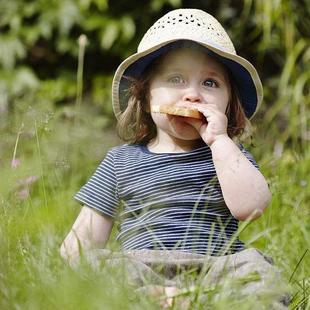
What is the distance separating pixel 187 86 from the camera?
2543 millimetres

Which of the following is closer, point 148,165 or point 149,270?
point 149,270

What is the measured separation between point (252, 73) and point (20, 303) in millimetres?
1208

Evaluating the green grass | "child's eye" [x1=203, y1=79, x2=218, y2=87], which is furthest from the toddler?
the green grass

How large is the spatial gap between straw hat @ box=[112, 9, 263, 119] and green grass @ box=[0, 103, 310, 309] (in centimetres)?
31

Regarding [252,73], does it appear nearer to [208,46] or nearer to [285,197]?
[208,46]

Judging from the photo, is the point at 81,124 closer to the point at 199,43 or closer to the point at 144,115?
the point at 144,115

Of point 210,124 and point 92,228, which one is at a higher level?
point 210,124

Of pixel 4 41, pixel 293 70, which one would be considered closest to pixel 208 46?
pixel 293 70

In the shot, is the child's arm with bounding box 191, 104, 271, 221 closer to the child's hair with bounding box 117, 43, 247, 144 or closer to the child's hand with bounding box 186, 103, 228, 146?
the child's hand with bounding box 186, 103, 228, 146

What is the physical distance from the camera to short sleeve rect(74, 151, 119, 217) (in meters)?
2.57

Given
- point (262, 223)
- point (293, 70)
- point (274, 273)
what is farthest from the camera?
point (293, 70)

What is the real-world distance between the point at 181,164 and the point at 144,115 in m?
0.32

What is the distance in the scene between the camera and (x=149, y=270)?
2.18 metres

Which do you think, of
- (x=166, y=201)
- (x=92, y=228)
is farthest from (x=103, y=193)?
(x=166, y=201)
